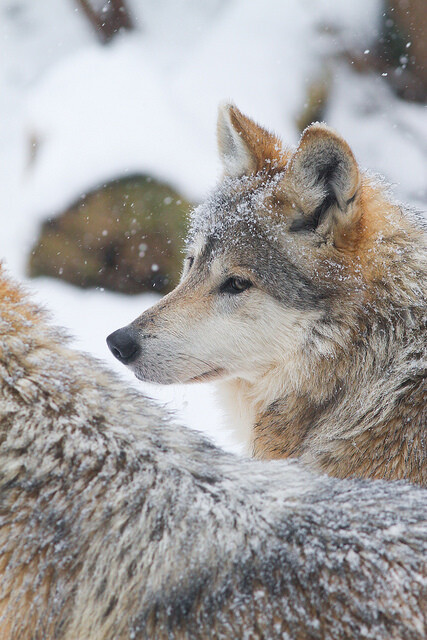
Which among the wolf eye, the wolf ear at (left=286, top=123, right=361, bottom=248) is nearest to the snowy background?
the wolf eye

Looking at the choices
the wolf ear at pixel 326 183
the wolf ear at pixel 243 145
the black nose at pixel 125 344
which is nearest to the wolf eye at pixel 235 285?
the wolf ear at pixel 326 183

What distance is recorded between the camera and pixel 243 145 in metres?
3.68

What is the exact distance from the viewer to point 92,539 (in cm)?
175

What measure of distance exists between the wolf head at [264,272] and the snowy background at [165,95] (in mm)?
4054

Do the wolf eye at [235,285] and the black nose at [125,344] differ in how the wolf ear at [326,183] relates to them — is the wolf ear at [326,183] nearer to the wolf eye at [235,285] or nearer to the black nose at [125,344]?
the wolf eye at [235,285]

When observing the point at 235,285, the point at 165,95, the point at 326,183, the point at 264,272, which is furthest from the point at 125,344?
the point at 165,95

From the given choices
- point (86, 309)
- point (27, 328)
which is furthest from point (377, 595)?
point (86, 309)

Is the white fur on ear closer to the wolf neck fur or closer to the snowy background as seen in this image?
the wolf neck fur

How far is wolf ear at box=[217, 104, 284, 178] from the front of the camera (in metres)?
3.67

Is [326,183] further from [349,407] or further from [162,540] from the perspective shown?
[162,540]

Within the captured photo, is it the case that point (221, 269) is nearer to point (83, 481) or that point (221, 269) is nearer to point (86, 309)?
point (83, 481)

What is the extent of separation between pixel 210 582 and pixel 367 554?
1.35 ft

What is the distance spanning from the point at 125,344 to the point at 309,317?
98cm

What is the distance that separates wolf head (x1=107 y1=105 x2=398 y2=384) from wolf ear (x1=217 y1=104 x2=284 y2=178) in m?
0.01
